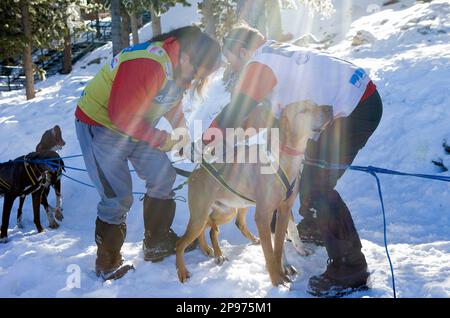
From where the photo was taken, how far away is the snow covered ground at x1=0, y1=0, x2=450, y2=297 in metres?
3.21

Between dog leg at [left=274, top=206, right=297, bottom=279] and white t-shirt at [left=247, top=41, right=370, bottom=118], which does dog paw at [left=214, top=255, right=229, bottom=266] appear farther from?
white t-shirt at [left=247, top=41, right=370, bottom=118]

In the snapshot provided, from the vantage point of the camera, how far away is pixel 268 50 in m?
3.00

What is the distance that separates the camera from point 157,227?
3.79 metres

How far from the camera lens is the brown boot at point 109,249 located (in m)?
3.42

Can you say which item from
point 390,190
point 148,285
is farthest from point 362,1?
point 148,285

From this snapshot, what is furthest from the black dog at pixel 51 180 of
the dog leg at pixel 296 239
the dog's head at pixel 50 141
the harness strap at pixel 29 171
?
the dog leg at pixel 296 239

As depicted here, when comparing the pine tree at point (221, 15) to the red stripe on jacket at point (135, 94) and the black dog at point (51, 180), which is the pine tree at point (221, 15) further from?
the red stripe on jacket at point (135, 94)

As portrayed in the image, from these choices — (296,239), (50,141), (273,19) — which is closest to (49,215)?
(50,141)

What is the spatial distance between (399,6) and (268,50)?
1629 centimetres

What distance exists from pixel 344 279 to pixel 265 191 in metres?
0.89

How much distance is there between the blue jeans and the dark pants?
1386 mm

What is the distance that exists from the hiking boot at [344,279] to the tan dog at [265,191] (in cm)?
31

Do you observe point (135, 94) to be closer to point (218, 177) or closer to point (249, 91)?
point (249, 91)

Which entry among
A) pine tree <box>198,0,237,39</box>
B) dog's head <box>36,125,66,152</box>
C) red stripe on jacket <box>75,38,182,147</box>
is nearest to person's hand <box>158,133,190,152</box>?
red stripe on jacket <box>75,38,182,147</box>
